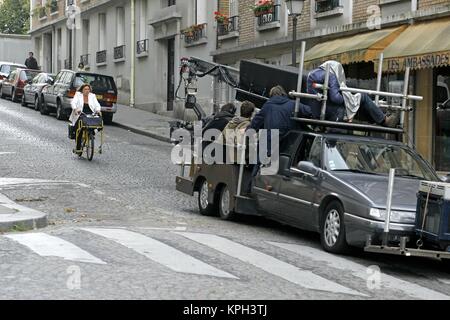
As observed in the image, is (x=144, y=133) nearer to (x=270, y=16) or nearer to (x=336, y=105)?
(x=270, y=16)

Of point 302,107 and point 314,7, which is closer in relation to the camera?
point 302,107

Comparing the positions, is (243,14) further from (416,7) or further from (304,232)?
(304,232)

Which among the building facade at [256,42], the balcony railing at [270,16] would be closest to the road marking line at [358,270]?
the building facade at [256,42]

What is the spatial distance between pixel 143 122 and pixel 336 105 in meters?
19.0

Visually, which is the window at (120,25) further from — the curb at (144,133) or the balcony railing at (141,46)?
the curb at (144,133)

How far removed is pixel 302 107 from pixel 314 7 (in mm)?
11885

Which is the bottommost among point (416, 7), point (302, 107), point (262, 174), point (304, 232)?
point (304, 232)

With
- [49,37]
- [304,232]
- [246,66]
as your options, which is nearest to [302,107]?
[304,232]

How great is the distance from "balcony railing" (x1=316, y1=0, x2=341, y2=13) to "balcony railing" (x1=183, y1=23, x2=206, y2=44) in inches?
311

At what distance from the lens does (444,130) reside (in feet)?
58.0

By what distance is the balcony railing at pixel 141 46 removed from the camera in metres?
34.3

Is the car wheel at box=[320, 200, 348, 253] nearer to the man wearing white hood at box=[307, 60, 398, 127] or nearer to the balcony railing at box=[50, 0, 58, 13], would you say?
the man wearing white hood at box=[307, 60, 398, 127]
